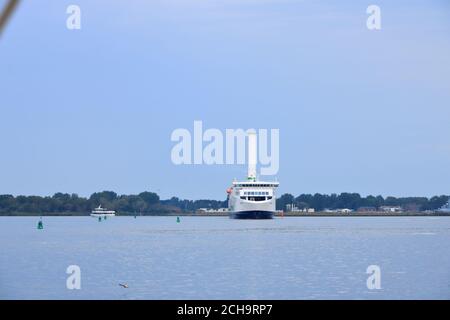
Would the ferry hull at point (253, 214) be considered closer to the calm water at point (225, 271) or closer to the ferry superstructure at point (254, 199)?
the ferry superstructure at point (254, 199)

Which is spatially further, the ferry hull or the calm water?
the ferry hull

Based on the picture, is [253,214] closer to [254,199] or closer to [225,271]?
[254,199]

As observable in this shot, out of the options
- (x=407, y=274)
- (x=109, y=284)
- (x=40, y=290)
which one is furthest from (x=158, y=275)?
(x=407, y=274)

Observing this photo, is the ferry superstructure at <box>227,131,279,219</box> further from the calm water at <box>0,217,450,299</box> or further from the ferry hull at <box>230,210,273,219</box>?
the calm water at <box>0,217,450,299</box>

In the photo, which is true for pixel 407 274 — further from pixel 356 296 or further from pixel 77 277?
pixel 77 277

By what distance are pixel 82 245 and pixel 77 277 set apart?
4356 centimetres

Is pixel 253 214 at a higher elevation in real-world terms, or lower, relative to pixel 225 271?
higher

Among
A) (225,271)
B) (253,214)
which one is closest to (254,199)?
(253,214)

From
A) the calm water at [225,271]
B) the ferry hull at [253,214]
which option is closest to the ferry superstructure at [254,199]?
the ferry hull at [253,214]

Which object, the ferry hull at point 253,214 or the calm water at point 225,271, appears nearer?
the calm water at point 225,271

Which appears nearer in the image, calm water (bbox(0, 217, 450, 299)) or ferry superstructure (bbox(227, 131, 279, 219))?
calm water (bbox(0, 217, 450, 299))

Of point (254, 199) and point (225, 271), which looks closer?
point (225, 271)

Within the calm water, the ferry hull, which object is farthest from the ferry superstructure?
the calm water

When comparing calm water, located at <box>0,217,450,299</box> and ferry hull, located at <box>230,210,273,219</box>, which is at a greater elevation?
ferry hull, located at <box>230,210,273,219</box>
